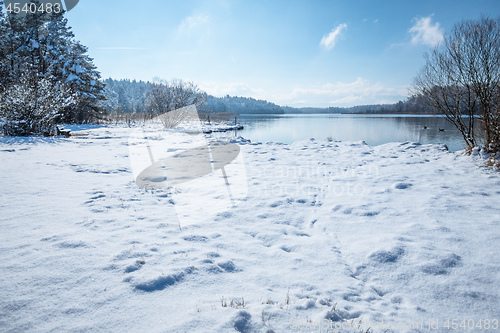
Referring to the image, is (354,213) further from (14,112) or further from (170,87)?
(170,87)

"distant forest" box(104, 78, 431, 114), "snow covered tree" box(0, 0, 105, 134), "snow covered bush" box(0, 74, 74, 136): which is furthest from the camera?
"distant forest" box(104, 78, 431, 114)

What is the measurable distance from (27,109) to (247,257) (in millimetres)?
16008

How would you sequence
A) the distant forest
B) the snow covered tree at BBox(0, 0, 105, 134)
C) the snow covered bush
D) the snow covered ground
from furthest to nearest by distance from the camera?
the distant forest, the snow covered tree at BBox(0, 0, 105, 134), the snow covered bush, the snow covered ground

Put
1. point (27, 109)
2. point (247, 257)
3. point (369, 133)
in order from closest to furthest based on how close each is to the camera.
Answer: point (247, 257) → point (27, 109) → point (369, 133)

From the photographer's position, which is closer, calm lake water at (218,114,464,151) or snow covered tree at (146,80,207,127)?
calm lake water at (218,114,464,151)

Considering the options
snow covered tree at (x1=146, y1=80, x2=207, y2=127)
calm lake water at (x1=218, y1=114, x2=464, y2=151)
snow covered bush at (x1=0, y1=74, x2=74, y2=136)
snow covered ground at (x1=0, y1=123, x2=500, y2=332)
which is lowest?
snow covered ground at (x1=0, y1=123, x2=500, y2=332)

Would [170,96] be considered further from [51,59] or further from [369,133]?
[369,133]

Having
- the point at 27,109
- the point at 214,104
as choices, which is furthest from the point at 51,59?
A: the point at 214,104

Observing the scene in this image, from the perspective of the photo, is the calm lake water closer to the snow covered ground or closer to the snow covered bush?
the snow covered bush

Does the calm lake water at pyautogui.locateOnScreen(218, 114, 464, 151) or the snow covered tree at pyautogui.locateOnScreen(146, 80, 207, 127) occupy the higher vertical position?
the snow covered tree at pyautogui.locateOnScreen(146, 80, 207, 127)

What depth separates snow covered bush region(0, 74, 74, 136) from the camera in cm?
1205

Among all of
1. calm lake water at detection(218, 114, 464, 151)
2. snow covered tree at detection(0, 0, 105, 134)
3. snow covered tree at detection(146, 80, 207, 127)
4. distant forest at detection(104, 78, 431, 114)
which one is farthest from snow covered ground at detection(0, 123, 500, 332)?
distant forest at detection(104, 78, 431, 114)

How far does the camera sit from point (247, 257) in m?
2.88

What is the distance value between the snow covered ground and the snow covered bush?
966 centimetres
